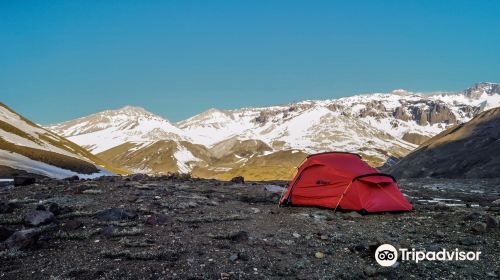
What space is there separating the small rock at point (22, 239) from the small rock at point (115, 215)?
128 inches

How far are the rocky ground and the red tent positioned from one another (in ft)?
2.79

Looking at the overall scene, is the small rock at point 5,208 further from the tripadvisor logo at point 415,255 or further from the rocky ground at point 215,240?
the tripadvisor logo at point 415,255

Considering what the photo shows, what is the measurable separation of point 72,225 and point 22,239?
2103 mm

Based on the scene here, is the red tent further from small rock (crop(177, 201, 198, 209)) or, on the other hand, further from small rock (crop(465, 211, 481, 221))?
small rock (crop(177, 201, 198, 209))

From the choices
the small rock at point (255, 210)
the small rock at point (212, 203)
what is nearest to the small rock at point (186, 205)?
the small rock at point (212, 203)

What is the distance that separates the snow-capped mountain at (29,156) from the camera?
72225 mm

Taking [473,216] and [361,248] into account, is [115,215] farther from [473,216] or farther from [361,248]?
[473,216]

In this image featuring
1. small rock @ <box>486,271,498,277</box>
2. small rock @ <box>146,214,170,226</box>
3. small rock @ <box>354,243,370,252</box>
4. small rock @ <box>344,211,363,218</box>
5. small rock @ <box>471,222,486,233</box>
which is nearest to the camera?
small rock @ <box>486,271,498,277</box>

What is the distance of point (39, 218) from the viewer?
13781 millimetres

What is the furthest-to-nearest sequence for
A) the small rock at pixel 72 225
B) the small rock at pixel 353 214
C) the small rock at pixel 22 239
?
the small rock at pixel 353 214 < the small rock at pixel 72 225 < the small rock at pixel 22 239

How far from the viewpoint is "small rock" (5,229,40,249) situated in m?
11.2

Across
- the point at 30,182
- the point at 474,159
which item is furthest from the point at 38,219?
the point at 474,159

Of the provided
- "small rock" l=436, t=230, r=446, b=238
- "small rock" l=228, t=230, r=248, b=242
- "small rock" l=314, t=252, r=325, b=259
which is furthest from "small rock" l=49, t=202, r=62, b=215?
"small rock" l=436, t=230, r=446, b=238

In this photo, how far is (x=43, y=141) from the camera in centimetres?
11781
